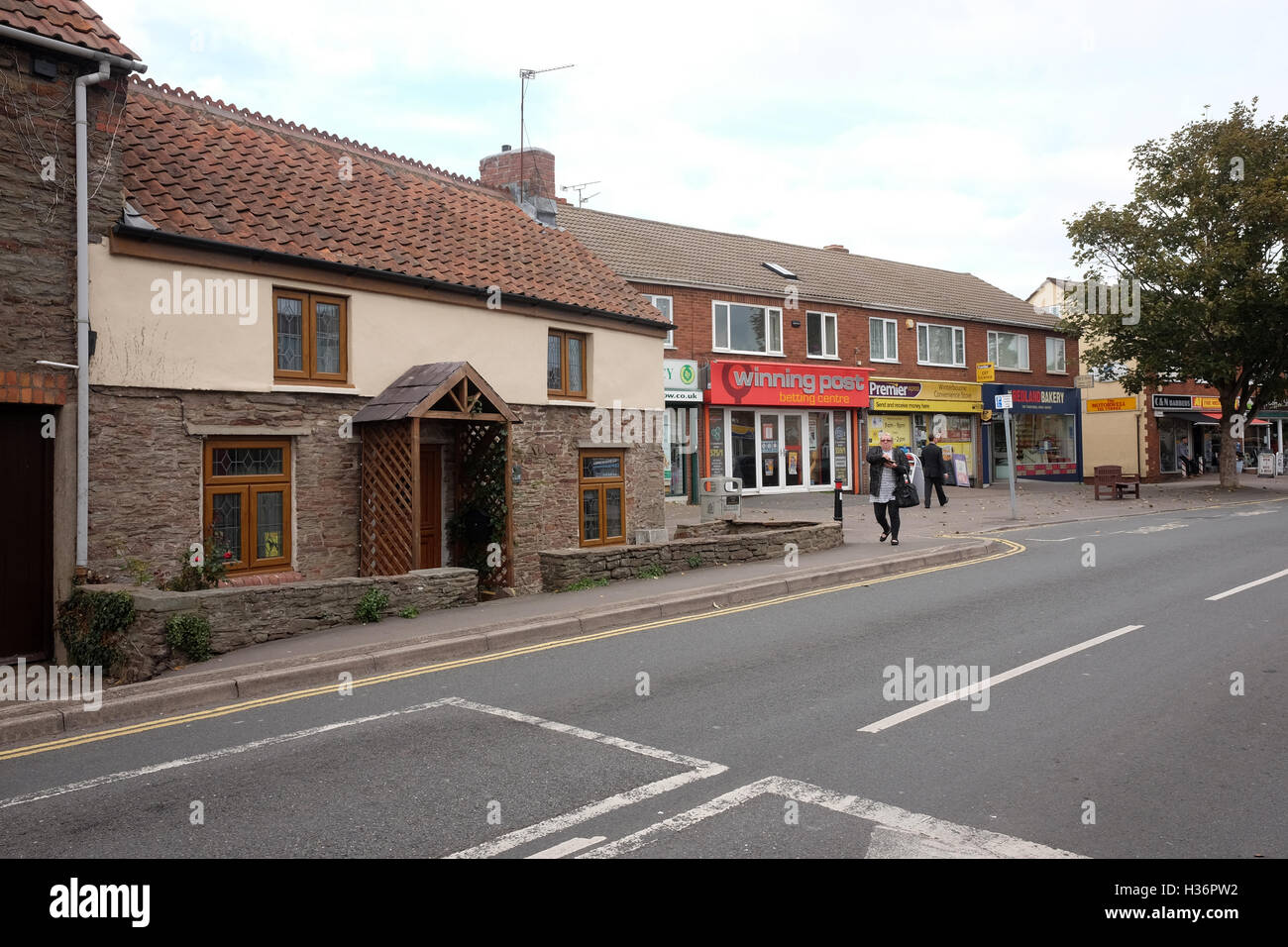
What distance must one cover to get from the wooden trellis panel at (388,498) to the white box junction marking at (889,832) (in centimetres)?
800

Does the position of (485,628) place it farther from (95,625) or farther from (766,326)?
(766,326)

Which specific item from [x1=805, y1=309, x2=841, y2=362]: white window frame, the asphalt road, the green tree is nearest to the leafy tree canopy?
the green tree

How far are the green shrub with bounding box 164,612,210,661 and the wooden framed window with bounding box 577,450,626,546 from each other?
8.35 m

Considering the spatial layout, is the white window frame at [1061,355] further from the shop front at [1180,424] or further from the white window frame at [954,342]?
the white window frame at [954,342]

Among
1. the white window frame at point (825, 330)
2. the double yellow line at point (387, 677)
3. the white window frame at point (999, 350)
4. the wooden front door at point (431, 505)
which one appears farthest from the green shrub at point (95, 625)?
the white window frame at point (999, 350)

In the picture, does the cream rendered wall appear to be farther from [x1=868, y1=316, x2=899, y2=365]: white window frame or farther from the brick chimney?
[x1=868, y1=316, x2=899, y2=365]: white window frame

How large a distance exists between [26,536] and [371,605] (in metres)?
3.52

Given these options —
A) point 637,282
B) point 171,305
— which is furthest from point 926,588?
point 637,282

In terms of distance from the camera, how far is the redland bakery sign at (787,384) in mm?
27453

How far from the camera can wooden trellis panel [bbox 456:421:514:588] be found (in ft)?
46.4

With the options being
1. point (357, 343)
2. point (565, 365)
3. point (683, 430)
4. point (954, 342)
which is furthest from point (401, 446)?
point (954, 342)

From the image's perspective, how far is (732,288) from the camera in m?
28.2

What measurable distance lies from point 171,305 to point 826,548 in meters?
10.3
